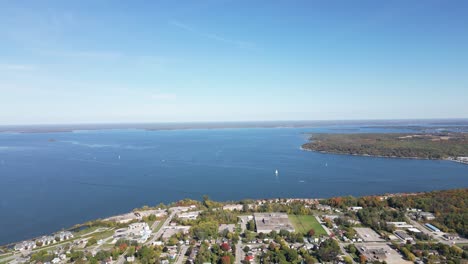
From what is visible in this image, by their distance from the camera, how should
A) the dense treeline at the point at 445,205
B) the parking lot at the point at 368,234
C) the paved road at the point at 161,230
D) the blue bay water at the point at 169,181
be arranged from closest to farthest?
the parking lot at the point at 368,234
the paved road at the point at 161,230
the dense treeline at the point at 445,205
the blue bay water at the point at 169,181

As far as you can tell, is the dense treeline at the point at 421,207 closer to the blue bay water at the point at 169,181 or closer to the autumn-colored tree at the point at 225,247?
the blue bay water at the point at 169,181

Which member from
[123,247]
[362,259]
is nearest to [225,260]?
[123,247]

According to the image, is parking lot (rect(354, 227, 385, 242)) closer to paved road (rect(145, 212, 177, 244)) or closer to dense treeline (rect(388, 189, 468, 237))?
dense treeline (rect(388, 189, 468, 237))

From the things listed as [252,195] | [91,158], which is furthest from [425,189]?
[91,158]

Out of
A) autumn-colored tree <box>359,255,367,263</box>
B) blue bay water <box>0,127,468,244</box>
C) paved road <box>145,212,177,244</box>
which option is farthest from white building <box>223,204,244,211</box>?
autumn-colored tree <box>359,255,367,263</box>

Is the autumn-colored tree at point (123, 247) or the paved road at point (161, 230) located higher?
the autumn-colored tree at point (123, 247)

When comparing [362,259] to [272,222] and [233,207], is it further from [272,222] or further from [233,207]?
[233,207]

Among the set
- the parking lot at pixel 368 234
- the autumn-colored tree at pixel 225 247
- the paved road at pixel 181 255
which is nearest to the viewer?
the paved road at pixel 181 255

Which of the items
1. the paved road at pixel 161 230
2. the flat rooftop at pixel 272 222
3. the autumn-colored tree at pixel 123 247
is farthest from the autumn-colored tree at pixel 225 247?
the autumn-colored tree at pixel 123 247

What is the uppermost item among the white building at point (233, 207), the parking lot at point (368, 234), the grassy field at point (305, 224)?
the white building at point (233, 207)

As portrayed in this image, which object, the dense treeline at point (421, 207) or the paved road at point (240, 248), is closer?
the paved road at point (240, 248)
